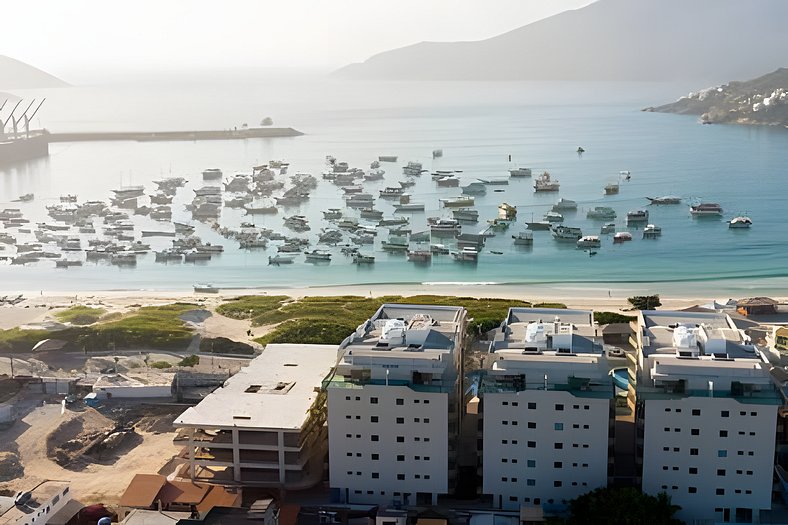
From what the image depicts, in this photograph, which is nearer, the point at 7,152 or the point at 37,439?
the point at 37,439

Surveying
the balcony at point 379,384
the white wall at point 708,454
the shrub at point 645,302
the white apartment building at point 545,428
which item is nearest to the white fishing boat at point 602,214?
the shrub at point 645,302

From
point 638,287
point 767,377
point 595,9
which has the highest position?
point 595,9

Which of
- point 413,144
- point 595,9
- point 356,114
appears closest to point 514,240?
point 413,144

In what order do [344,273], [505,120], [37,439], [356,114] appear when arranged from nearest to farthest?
1. [37,439]
2. [344,273]
3. [505,120]
4. [356,114]

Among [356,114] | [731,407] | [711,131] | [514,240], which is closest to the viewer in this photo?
[731,407]

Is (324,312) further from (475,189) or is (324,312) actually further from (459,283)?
(475,189)

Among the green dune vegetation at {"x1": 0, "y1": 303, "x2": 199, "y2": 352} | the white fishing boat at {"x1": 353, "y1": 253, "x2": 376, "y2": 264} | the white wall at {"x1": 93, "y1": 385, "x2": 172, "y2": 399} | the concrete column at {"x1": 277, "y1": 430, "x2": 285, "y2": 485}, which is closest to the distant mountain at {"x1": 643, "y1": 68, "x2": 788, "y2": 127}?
the white fishing boat at {"x1": 353, "y1": 253, "x2": 376, "y2": 264}

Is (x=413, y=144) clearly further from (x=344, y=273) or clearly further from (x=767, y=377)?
(x=767, y=377)
